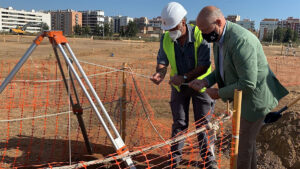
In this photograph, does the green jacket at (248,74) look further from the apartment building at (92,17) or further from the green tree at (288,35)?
the apartment building at (92,17)

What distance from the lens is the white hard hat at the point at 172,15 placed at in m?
3.11

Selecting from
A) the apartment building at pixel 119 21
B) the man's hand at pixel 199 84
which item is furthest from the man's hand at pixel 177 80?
the apartment building at pixel 119 21

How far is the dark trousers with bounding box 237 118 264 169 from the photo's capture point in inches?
99.9

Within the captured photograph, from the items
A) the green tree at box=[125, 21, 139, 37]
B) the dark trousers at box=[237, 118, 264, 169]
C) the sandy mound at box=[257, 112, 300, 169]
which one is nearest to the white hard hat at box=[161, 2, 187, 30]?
the dark trousers at box=[237, 118, 264, 169]

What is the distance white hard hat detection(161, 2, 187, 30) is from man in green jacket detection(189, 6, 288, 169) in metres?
0.71

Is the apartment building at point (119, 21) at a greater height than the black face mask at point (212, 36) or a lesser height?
greater

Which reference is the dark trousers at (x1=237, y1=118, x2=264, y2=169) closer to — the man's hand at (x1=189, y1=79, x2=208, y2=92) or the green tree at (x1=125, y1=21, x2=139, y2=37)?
the man's hand at (x1=189, y1=79, x2=208, y2=92)

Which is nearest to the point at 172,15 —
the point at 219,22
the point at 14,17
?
the point at 219,22

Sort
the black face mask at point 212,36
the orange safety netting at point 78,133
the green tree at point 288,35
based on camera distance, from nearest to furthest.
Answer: the black face mask at point 212,36
the orange safety netting at point 78,133
the green tree at point 288,35

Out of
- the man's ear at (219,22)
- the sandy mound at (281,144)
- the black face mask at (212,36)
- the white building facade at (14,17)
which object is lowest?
the sandy mound at (281,144)

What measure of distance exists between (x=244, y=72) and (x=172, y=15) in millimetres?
1257

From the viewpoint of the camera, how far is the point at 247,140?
8.41 ft

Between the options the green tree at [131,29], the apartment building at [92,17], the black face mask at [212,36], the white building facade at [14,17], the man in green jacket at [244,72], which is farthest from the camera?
the apartment building at [92,17]

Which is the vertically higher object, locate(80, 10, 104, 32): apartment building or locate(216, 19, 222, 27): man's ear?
locate(80, 10, 104, 32): apartment building
